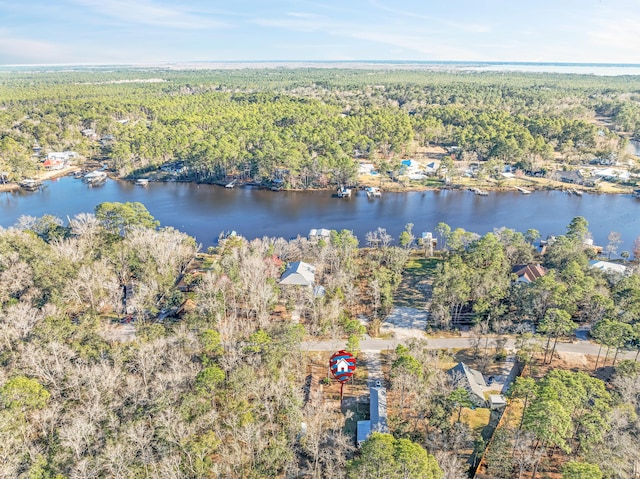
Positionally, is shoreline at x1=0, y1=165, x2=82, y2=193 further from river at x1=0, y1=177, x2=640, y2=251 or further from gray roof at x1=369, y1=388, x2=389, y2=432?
gray roof at x1=369, y1=388, x2=389, y2=432

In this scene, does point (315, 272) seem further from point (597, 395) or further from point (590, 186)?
point (590, 186)

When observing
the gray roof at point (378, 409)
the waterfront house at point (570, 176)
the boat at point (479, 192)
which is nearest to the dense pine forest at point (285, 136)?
the waterfront house at point (570, 176)

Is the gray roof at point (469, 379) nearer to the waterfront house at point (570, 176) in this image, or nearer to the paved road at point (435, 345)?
the paved road at point (435, 345)

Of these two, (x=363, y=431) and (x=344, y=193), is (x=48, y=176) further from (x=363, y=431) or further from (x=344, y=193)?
(x=363, y=431)

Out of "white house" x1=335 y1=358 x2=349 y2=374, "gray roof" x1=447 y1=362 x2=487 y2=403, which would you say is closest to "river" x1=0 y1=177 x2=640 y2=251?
"white house" x1=335 y1=358 x2=349 y2=374

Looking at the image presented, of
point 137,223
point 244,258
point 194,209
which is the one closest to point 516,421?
point 244,258

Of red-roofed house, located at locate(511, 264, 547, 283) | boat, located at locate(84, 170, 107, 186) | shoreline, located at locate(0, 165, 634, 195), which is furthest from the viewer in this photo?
boat, located at locate(84, 170, 107, 186)
